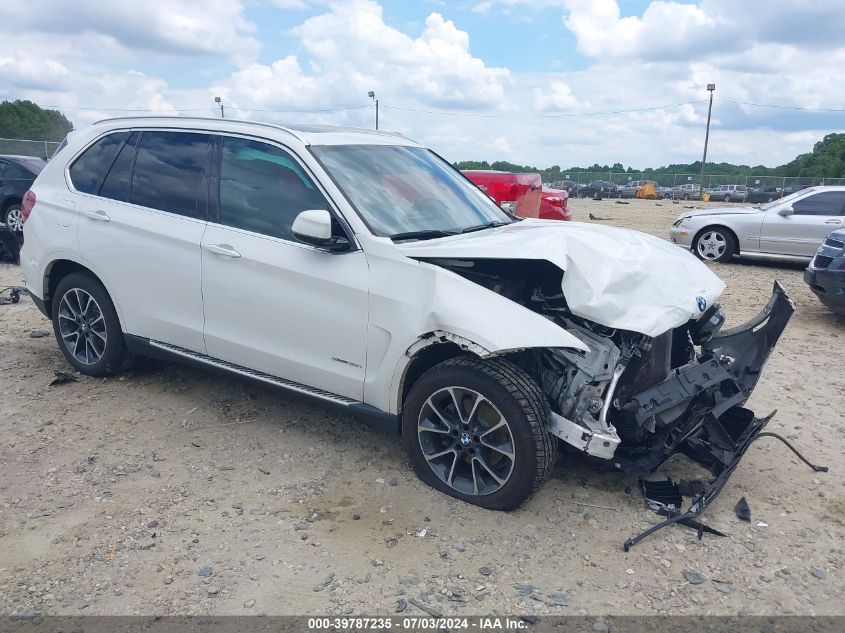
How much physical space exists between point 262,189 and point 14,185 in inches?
385

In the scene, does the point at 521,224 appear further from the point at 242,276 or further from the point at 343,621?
the point at 343,621

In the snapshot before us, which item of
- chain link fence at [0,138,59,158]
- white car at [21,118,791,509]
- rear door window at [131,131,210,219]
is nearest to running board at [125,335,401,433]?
white car at [21,118,791,509]

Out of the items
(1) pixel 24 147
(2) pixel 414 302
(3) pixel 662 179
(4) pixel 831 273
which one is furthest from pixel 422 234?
(3) pixel 662 179

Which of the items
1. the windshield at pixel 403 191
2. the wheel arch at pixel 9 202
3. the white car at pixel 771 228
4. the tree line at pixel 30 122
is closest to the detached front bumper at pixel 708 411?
the windshield at pixel 403 191

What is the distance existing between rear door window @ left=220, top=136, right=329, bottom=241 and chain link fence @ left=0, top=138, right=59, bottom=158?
27.4 metres

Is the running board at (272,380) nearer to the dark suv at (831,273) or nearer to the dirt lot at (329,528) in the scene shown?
the dirt lot at (329,528)

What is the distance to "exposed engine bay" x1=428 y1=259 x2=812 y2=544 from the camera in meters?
3.44

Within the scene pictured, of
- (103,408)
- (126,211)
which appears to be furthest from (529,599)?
(126,211)

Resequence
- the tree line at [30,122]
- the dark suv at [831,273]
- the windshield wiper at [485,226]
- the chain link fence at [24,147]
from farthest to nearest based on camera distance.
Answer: the tree line at [30,122], the chain link fence at [24,147], the dark suv at [831,273], the windshield wiper at [485,226]

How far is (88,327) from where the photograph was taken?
518 centimetres

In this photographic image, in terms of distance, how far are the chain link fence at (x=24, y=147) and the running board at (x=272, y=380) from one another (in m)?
26.9

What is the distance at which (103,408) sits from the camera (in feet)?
15.9

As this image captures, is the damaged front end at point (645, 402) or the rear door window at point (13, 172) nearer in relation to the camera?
the damaged front end at point (645, 402)

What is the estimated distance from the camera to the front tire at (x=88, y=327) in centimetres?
500
